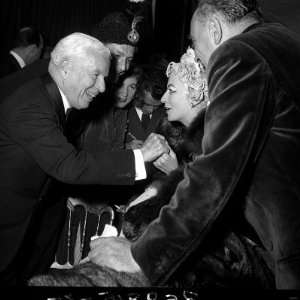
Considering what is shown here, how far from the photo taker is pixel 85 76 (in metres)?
2.26

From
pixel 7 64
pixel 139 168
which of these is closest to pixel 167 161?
pixel 139 168

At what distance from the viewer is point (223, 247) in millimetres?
1577

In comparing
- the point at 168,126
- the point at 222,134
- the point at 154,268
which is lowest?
the point at 168,126

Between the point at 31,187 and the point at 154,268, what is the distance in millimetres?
1261

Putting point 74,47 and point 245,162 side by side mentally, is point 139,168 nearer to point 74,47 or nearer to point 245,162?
point 74,47

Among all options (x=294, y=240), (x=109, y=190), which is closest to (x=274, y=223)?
(x=294, y=240)

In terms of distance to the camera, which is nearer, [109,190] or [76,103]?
[76,103]

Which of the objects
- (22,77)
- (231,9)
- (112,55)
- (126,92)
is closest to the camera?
(231,9)

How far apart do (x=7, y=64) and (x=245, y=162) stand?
518 cm

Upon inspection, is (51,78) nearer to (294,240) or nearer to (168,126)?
(168,126)

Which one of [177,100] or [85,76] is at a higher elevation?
[85,76]

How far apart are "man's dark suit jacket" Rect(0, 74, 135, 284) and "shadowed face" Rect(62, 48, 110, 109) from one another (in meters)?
0.10

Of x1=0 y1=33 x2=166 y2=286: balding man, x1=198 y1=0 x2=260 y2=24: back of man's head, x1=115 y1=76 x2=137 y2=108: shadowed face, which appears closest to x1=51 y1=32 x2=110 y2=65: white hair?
x1=0 y1=33 x2=166 y2=286: balding man

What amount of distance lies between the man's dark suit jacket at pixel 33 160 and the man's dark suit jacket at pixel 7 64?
3.21 meters
